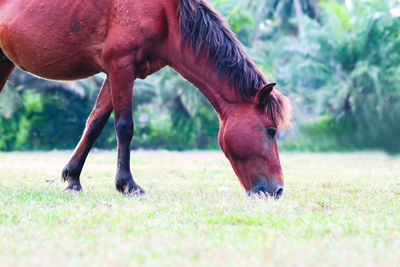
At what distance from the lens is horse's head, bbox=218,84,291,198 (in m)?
3.78

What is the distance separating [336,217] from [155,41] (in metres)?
2.18

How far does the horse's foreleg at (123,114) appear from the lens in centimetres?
402

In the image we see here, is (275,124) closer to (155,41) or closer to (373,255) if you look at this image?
(155,41)

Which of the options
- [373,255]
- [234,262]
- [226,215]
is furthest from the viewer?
[226,215]

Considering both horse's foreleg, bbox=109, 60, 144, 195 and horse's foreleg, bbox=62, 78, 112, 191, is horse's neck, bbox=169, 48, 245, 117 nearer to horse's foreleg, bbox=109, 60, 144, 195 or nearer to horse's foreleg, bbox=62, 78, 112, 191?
horse's foreleg, bbox=109, 60, 144, 195

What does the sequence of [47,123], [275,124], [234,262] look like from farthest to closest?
[47,123], [275,124], [234,262]

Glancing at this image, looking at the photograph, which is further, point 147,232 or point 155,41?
point 155,41

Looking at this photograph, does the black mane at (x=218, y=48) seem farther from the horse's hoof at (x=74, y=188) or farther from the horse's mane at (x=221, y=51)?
the horse's hoof at (x=74, y=188)

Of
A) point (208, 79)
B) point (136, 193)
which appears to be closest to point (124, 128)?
point (136, 193)

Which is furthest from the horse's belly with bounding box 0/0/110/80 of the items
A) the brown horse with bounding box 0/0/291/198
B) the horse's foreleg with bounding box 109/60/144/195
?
the horse's foreleg with bounding box 109/60/144/195

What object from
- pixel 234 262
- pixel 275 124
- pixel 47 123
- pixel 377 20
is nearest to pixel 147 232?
pixel 234 262

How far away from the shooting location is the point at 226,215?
108 inches

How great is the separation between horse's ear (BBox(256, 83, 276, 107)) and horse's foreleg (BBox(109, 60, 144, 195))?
108 centimetres

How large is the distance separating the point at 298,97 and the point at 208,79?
12.4 meters
